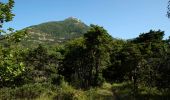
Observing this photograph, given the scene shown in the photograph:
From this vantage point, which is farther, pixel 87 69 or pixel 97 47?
pixel 87 69

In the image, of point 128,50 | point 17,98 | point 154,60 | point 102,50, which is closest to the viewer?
point 17,98

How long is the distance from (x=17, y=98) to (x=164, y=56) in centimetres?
1309

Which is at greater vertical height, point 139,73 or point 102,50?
point 102,50

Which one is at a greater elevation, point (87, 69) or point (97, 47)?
point (97, 47)

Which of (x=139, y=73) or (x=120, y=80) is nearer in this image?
(x=139, y=73)

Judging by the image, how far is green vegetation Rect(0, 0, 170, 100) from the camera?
1088 cm

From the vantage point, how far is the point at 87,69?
4712 cm

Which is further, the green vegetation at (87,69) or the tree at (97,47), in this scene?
the tree at (97,47)

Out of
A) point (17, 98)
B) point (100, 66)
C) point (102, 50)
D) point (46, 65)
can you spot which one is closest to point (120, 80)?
point (100, 66)

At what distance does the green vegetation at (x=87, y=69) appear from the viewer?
1088 centimetres

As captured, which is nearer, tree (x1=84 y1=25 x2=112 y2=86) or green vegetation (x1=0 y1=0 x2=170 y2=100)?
green vegetation (x1=0 y1=0 x2=170 y2=100)

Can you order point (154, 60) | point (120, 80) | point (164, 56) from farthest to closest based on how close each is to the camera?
point (120, 80)
point (154, 60)
point (164, 56)

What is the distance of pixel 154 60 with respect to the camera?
98.8ft

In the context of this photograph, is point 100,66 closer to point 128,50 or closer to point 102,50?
point 102,50
